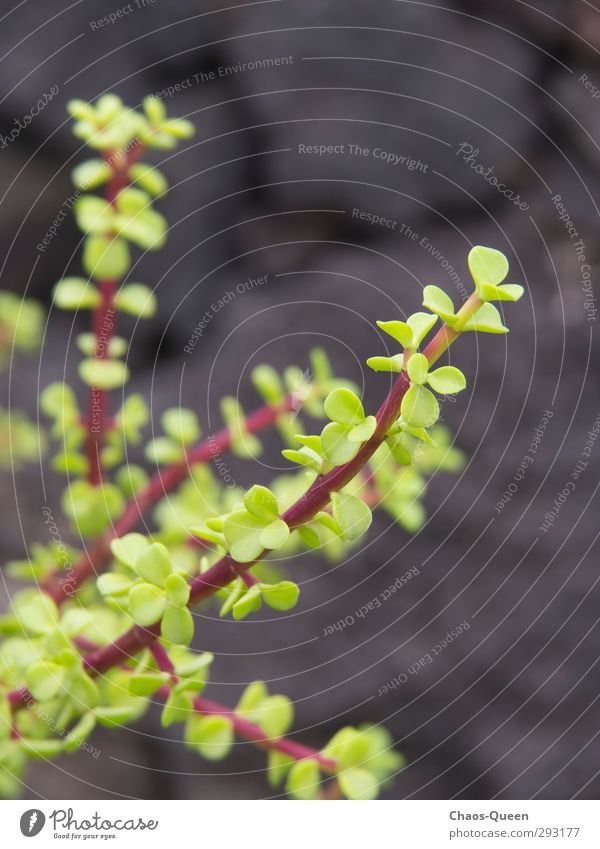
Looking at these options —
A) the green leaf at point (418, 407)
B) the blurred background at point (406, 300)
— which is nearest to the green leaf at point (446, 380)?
the green leaf at point (418, 407)

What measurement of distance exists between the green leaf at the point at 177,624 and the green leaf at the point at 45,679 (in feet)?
0.23

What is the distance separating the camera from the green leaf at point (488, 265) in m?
0.23

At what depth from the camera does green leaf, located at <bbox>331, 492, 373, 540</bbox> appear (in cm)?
25

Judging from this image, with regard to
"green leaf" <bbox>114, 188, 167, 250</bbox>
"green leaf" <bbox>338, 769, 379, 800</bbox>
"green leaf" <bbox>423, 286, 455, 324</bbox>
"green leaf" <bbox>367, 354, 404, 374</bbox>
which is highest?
"green leaf" <bbox>114, 188, 167, 250</bbox>

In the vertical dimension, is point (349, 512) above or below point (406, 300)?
below

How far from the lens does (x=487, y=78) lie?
692mm

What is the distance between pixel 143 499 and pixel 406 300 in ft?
1.19

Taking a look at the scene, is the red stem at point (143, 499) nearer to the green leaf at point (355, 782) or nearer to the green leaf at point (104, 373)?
the green leaf at point (104, 373)

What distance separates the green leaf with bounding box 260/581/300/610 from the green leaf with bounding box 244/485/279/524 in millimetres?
38

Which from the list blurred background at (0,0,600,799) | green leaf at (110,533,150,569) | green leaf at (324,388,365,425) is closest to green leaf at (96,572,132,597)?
green leaf at (110,533,150,569)

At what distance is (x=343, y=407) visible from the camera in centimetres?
24

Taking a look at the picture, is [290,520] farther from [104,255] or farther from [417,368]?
[104,255]

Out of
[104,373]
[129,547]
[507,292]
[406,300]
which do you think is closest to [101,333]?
[104,373]

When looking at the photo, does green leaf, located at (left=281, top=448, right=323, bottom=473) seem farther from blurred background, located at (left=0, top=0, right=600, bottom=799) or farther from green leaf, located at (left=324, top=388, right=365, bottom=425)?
blurred background, located at (left=0, top=0, right=600, bottom=799)
